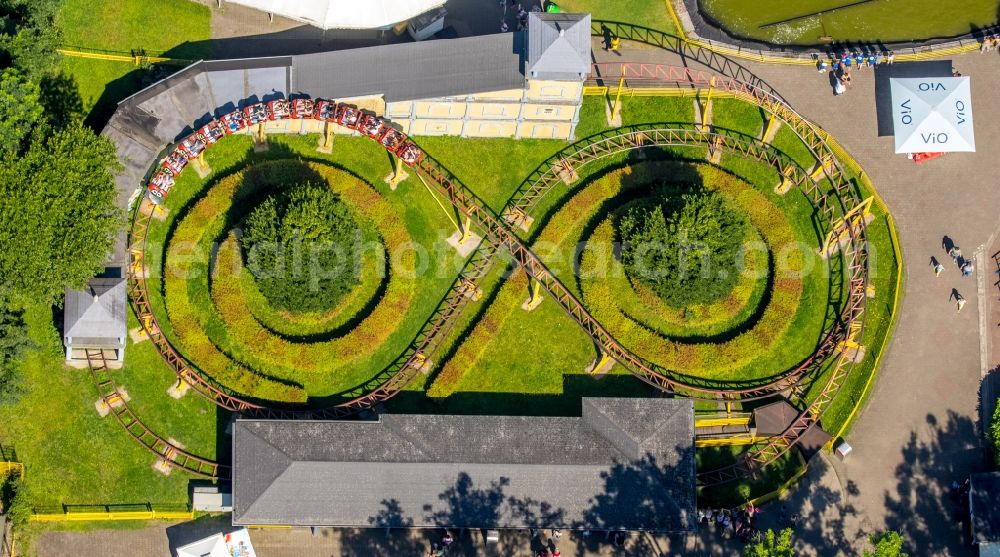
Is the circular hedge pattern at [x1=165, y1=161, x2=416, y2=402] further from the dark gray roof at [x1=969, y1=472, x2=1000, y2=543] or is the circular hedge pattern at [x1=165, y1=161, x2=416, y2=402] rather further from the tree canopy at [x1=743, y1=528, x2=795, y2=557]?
the dark gray roof at [x1=969, y1=472, x2=1000, y2=543]

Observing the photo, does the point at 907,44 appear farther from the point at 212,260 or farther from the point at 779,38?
the point at 212,260

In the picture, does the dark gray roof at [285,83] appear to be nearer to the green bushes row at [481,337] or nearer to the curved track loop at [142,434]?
the curved track loop at [142,434]

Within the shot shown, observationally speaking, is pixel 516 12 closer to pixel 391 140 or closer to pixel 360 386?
pixel 391 140

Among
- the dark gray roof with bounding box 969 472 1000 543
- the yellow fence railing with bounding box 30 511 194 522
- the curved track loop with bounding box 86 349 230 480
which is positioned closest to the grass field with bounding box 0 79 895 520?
the curved track loop with bounding box 86 349 230 480

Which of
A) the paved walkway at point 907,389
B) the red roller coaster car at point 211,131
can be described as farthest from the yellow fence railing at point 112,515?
the red roller coaster car at point 211,131

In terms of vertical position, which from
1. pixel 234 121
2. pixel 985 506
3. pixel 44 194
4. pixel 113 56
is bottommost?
pixel 985 506

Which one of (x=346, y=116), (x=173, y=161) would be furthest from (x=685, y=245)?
(x=173, y=161)
